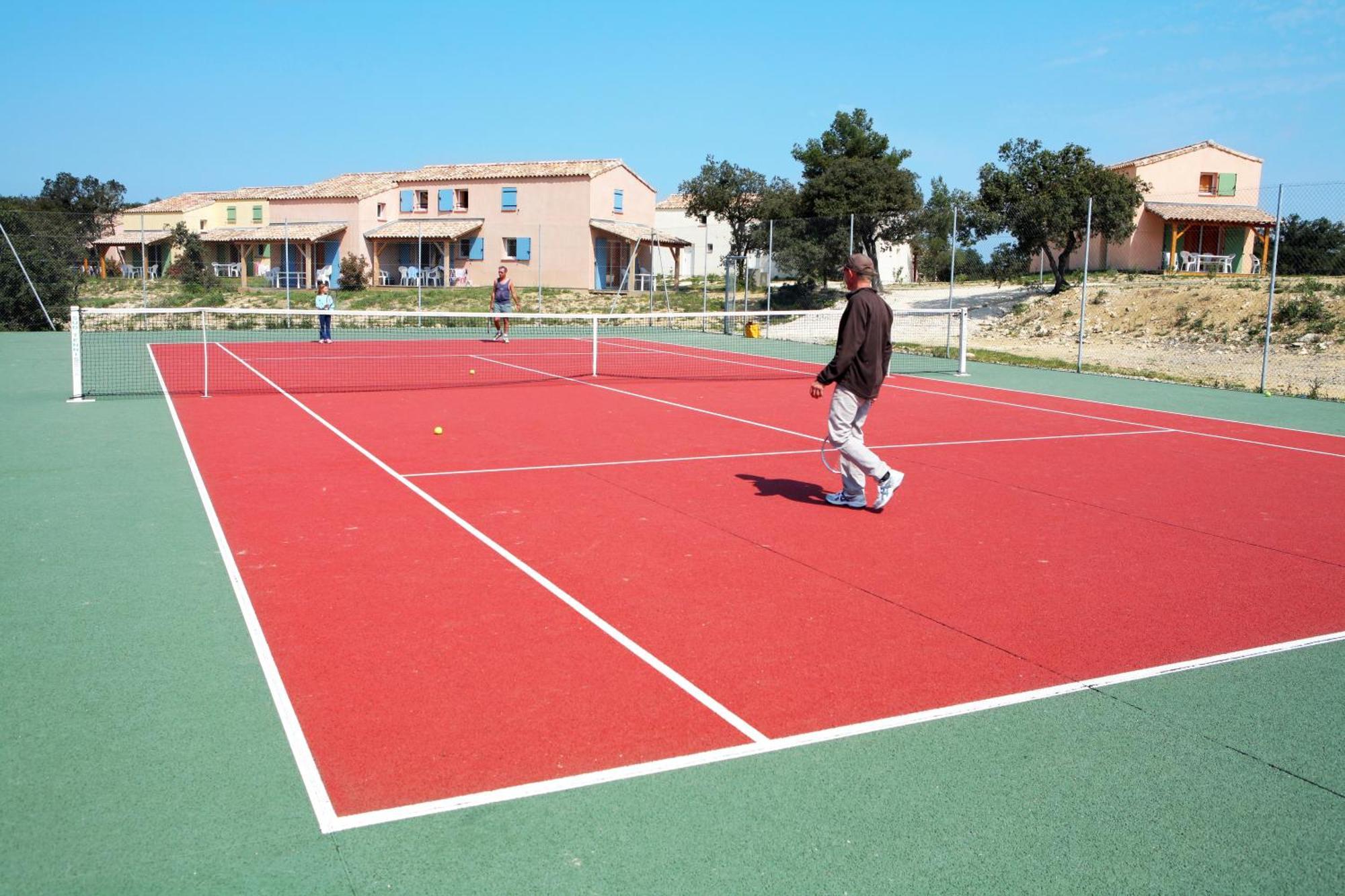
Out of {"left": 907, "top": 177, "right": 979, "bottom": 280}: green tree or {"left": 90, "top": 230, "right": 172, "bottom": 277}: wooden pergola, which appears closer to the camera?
{"left": 907, "top": 177, "right": 979, "bottom": 280}: green tree

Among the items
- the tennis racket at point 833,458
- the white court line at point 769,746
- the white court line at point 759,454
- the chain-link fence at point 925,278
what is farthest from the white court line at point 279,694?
the chain-link fence at point 925,278

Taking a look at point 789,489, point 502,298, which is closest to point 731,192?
point 502,298

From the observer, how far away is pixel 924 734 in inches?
176

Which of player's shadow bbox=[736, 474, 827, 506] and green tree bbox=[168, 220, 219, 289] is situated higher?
green tree bbox=[168, 220, 219, 289]

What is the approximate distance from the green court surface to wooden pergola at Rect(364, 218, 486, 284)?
46853mm

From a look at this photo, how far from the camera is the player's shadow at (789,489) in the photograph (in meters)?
9.09

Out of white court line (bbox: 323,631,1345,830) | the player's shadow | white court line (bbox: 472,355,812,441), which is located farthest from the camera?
white court line (bbox: 472,355,812,441)

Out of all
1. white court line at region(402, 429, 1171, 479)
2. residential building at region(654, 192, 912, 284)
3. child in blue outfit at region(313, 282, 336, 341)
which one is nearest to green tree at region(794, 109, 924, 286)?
residential building at region(654, 192, 912, 284)

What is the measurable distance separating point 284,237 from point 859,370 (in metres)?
45.7

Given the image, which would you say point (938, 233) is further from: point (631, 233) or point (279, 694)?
point (279, 694)

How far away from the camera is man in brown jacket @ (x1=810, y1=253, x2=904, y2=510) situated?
8.21 meters

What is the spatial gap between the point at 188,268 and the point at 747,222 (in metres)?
24.3

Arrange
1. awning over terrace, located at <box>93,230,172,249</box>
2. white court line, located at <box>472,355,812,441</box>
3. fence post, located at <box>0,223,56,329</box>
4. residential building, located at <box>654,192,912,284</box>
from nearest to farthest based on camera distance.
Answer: white court line, located at <box>472,355,812,441</box>
fence post, located at <box>0,223,56,329</box>
awning over terrace, located at <box>93,230,172,249</box>
residential building, located at <box>654,192,912,284</box>

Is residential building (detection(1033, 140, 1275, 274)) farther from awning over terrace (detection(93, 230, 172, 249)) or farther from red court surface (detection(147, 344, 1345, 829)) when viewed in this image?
awning over terrace (detection(93, 230, 172, 249))
